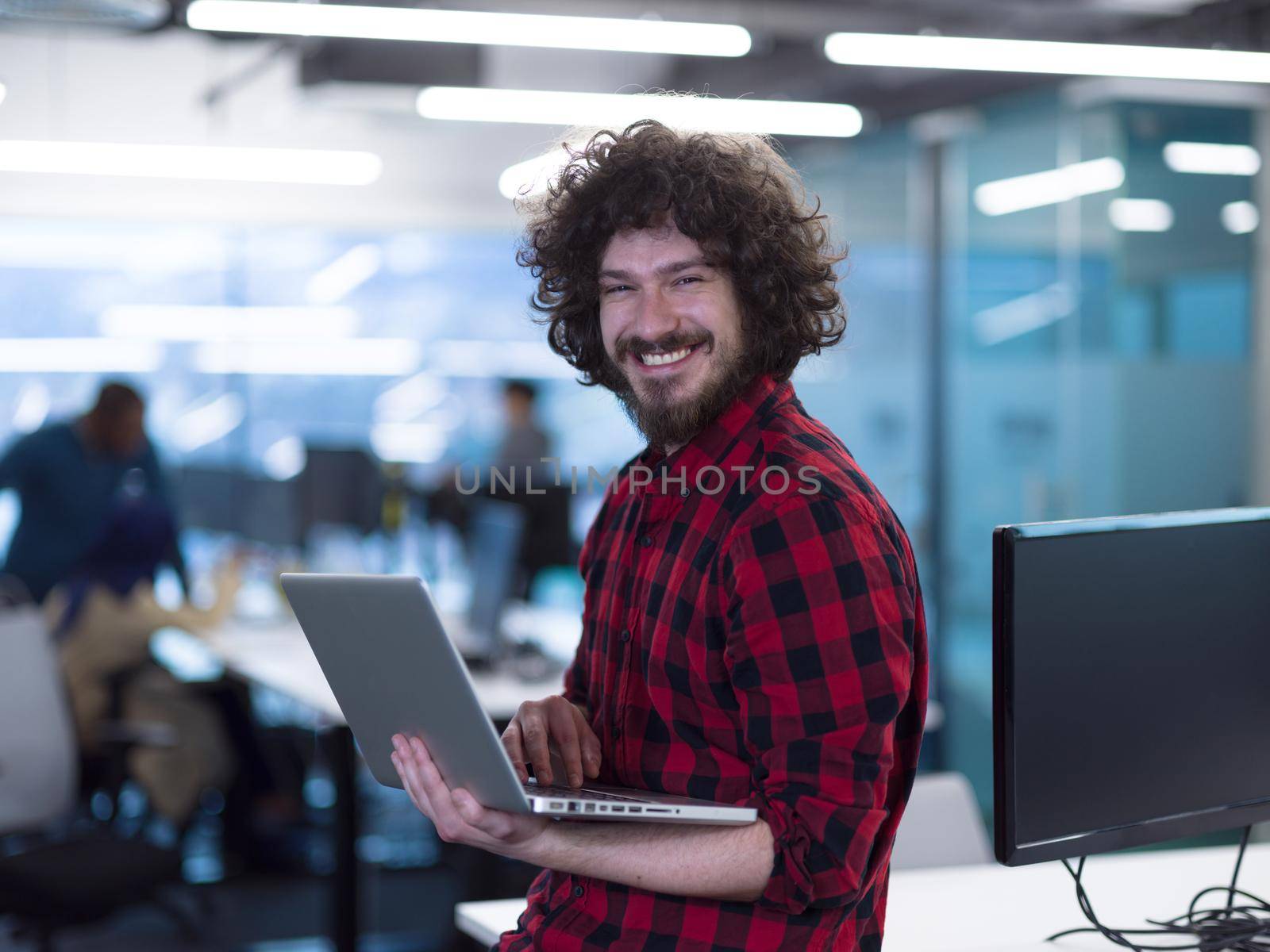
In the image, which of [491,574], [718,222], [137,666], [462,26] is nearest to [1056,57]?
[462,26]

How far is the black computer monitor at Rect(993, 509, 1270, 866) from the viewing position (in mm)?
1444

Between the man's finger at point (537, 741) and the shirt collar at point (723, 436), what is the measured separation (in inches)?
12.3

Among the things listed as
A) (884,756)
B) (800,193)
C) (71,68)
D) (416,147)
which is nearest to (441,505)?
(416,147)

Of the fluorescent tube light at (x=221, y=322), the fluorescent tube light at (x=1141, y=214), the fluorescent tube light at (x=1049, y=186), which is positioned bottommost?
the fluorescent tube light at (x=221, y=322)

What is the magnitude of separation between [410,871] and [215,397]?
11.4 ft

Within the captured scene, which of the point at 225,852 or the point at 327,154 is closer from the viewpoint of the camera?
the point at 225,852

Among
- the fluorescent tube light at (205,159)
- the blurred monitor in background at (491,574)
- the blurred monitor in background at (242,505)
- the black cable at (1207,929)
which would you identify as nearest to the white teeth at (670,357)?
the black cable at (1207,929)

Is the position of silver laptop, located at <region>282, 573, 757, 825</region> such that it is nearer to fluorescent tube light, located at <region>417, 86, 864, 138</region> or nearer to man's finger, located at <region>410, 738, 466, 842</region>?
man's finger, located at <region>410, 738, 466, 842</region>

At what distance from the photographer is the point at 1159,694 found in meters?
1.54

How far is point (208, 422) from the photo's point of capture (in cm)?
716

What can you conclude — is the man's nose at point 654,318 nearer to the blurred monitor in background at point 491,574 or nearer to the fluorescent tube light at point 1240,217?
the blurred monitor in background at point 491,574

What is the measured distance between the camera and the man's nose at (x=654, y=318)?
59.4 inches

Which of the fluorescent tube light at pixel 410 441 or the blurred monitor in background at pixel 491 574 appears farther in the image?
the fluorescent tube light at pixel 410 441

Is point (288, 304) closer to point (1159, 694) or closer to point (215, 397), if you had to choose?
point (215, 397)
